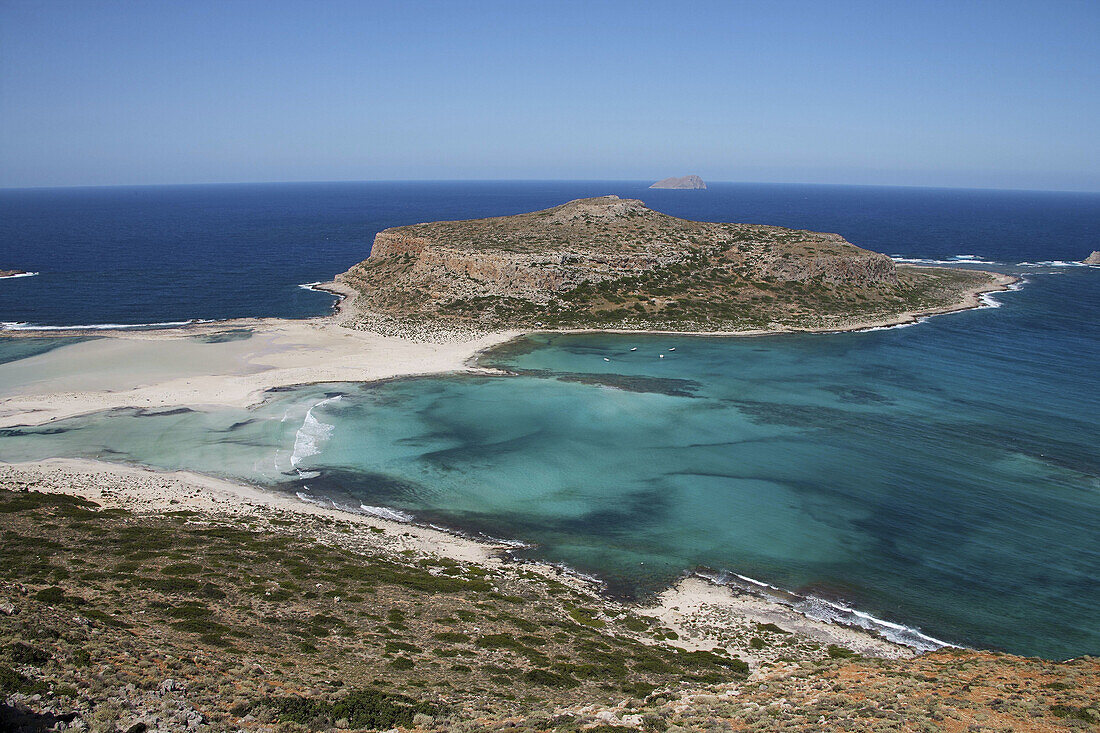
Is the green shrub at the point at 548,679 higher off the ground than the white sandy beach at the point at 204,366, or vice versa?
the white sandy beach at the point at 204,366

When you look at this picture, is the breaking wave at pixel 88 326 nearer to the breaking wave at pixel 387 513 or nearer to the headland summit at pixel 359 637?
the headland summit at pixel 359 637

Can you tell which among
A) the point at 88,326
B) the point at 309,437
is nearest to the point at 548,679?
the point at 309,437

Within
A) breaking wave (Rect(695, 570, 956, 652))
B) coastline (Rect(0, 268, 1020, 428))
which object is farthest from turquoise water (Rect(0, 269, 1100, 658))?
coastline (Rect(0, 268, 1020, 428))

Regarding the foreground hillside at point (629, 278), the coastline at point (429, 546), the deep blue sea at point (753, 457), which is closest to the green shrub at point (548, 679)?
the coastline at point (429, 546)

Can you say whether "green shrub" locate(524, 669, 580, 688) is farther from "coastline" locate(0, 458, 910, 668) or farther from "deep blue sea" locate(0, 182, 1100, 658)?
"deep blue sea" locate(0, 182, 1100, 658)

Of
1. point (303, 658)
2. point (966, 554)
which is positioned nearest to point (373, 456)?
point (303, 658)

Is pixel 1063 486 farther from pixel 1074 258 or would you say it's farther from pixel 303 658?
pixel 1074 258
